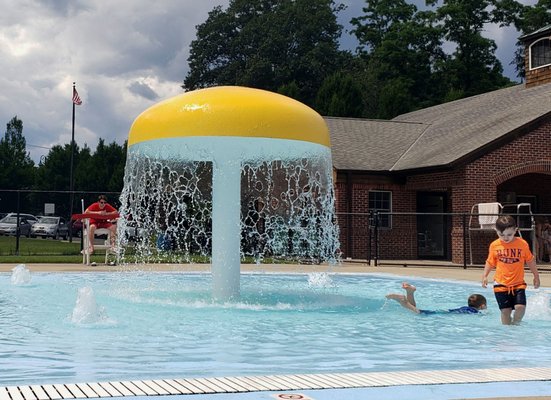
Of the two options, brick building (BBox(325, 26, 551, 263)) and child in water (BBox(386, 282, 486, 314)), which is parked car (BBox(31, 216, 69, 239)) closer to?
brick building (BBox(325, 26, 551, 263))

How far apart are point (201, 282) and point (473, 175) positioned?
11.3m

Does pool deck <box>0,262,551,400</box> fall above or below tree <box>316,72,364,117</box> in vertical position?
below

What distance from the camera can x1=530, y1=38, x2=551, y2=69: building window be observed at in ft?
100

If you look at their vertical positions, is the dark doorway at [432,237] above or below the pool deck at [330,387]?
above

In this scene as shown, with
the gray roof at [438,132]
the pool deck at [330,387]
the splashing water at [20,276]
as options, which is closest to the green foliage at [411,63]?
the gray roof at [438,132]

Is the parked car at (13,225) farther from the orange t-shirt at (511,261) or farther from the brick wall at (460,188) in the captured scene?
the orange t-shirt at (511,261)

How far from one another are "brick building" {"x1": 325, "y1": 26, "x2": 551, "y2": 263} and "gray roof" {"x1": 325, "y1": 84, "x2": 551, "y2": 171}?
49 millimetres

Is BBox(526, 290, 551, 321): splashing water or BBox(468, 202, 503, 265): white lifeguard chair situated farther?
BBox(468, 202, 503, 265): white lifeguard chair

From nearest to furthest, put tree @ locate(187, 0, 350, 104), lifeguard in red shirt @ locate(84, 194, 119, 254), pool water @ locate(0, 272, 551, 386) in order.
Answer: pool water @ locate(0, 272, 551, 386) < lifeguard in red shirt @ locate(84, 194, 119, 254) < tree @ locate(187, 0, 350, 104)

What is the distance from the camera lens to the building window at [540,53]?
1201 inches

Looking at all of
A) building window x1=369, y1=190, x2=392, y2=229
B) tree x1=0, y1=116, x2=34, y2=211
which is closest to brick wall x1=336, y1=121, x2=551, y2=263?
building window x1=369, y1=190, x2=392, y2=229

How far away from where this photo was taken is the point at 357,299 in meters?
12.8

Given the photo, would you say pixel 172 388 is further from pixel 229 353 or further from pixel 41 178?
pixel 41 178

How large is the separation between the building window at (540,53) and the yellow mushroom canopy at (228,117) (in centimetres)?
2242
